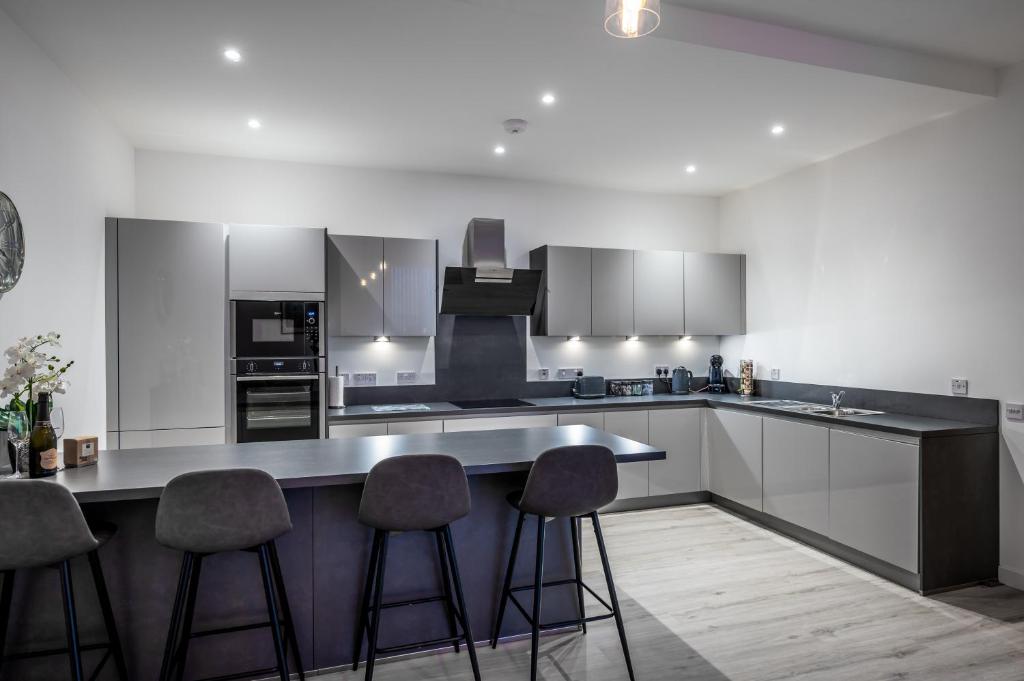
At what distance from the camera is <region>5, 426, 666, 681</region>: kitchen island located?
2.21 metres

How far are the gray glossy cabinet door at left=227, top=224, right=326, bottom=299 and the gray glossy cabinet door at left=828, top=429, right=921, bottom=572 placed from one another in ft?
11.7

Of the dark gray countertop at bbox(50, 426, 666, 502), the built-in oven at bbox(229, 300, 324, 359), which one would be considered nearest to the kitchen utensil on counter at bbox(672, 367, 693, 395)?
the dark gray countertop at bbox(50, 426, 666, 502)

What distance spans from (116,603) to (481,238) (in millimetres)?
3224

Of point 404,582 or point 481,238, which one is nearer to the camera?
point 404,582

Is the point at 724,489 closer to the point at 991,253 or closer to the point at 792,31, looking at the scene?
the point at 991,253

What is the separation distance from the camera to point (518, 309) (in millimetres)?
4859

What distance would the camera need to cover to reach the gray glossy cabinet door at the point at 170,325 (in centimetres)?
375

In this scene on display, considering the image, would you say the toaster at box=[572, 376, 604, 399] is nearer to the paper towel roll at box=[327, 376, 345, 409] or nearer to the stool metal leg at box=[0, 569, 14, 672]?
the paper towel roll at box=[327, 376, 345, 409]

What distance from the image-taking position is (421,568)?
8.62 ft

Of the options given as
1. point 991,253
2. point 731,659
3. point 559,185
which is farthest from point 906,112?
point 731,659

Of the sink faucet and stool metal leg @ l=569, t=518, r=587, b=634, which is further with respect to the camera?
the sink faucet

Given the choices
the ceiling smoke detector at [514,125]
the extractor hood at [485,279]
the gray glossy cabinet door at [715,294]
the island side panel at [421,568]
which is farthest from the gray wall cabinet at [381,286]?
the gray glossy cabinet door at [715,294]

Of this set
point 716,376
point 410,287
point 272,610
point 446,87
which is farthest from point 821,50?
point 272,610

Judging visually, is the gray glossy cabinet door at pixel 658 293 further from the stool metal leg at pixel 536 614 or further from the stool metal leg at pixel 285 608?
the stool metal leg at pixel 285 608
